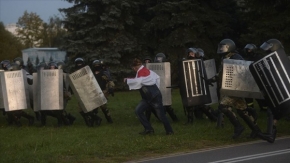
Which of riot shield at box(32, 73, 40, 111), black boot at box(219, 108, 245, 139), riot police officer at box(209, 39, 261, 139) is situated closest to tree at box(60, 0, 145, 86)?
riot shield at box(32, 73, 40, 111)

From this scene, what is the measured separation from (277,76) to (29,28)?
70256mm

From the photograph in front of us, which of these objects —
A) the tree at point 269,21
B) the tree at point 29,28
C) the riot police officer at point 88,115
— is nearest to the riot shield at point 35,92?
the riot police officer at point 88,115

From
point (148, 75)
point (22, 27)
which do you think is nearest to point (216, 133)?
point (148, 75)

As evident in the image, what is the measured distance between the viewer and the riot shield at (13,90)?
1611 centimetres

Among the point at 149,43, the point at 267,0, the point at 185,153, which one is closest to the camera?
the point at 185,153

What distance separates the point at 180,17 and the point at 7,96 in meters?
18.1

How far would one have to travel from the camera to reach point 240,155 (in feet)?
34.9

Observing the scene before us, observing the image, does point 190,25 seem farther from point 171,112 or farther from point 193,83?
point 193,83

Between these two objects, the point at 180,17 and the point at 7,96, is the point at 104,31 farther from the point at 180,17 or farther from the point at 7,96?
the point at 7,96

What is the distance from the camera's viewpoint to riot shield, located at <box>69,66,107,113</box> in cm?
1564

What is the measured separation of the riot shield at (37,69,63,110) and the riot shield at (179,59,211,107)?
3574 millimetres

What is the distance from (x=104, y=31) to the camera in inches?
1359

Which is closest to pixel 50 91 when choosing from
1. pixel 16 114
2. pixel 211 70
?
pixel 16 114

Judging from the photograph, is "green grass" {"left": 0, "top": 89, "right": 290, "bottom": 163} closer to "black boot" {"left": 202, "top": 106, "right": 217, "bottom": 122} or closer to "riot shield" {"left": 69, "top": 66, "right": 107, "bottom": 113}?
"black boot" {"left": 202, "top": 106, "right": 217, "bottom": 122}
